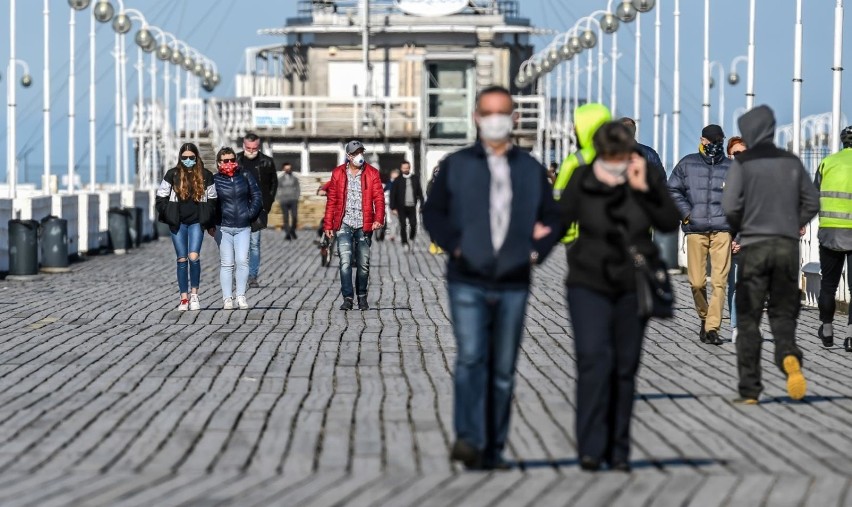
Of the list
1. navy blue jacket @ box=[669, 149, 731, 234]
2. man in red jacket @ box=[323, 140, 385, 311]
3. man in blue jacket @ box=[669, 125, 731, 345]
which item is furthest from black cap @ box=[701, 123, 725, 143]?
man in red jacket @ box=[323, 140, 385, 311]

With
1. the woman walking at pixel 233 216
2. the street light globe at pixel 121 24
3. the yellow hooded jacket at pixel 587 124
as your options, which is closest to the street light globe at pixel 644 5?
the street light globe at pixel 121 24

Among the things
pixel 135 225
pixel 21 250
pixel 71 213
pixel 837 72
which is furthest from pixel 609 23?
pixel 21 250

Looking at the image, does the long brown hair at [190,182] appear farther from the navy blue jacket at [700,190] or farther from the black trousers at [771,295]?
the black trousers at [771,295]

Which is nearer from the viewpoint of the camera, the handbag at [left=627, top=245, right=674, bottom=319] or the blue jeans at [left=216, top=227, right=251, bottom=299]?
the handbag at [left=627, top=245, right=674, bottom=319]

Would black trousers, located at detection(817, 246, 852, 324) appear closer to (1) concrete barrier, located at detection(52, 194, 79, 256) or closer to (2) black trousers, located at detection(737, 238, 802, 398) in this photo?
(2) black trousers, located at detection(737, 238, 802, 398)

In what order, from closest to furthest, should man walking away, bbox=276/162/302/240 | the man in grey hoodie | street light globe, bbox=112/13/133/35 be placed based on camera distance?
1. the man in grey hoodie
2. man walking away, bbox=276/162/302/240
3. street light globe, bbox=112/13/133/35

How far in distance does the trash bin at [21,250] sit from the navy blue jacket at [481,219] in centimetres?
1740

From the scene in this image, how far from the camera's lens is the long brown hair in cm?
1739

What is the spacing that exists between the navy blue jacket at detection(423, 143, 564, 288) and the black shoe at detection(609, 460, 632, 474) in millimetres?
873

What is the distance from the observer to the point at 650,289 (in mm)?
8086

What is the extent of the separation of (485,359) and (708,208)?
268 inches

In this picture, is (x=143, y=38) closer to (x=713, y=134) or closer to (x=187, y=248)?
(x=187, y=248)

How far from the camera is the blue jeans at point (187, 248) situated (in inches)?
693

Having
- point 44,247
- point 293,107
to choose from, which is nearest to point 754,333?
point 44,247
